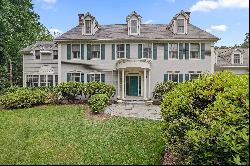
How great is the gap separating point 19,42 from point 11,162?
26751 millimetres

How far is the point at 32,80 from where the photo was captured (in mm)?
26766

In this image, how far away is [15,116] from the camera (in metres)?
16.7

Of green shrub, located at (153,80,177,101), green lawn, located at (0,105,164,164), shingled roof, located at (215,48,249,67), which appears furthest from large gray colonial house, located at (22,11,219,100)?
green lawn, located at (0,105,164,164)

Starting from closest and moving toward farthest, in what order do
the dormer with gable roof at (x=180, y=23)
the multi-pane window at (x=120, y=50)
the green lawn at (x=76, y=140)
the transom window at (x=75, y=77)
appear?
the green lawn at (x=76, y=140) < the multi-pane window at (x=120, y=50) < the dormer with gable roof at (x=180, y=23) < the transom window at (x=75, y=77)

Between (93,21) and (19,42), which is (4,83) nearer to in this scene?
(19,42)

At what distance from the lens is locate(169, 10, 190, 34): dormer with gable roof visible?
83.5 ft

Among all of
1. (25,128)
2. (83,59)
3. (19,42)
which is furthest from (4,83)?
(25,128)

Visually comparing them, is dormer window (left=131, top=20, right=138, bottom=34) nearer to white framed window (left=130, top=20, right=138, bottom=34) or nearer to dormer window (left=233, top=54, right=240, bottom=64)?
white framed window (left=130, top=20, right=138, bottom=34)

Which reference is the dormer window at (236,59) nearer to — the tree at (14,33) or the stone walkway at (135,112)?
the stone walkway at (135,112)

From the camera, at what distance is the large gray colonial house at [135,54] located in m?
25.0

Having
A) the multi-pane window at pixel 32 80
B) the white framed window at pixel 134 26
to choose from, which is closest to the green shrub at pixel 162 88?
the white framed window at pixel 134 26

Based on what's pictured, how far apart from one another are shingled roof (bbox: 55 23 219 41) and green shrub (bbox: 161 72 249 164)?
1649 cm

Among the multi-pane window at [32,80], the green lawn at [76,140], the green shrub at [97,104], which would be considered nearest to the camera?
the green lawn at [76,140]

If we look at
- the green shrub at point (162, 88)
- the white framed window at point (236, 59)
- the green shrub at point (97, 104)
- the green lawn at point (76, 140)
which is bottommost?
the green lawn at point (76, 140)
